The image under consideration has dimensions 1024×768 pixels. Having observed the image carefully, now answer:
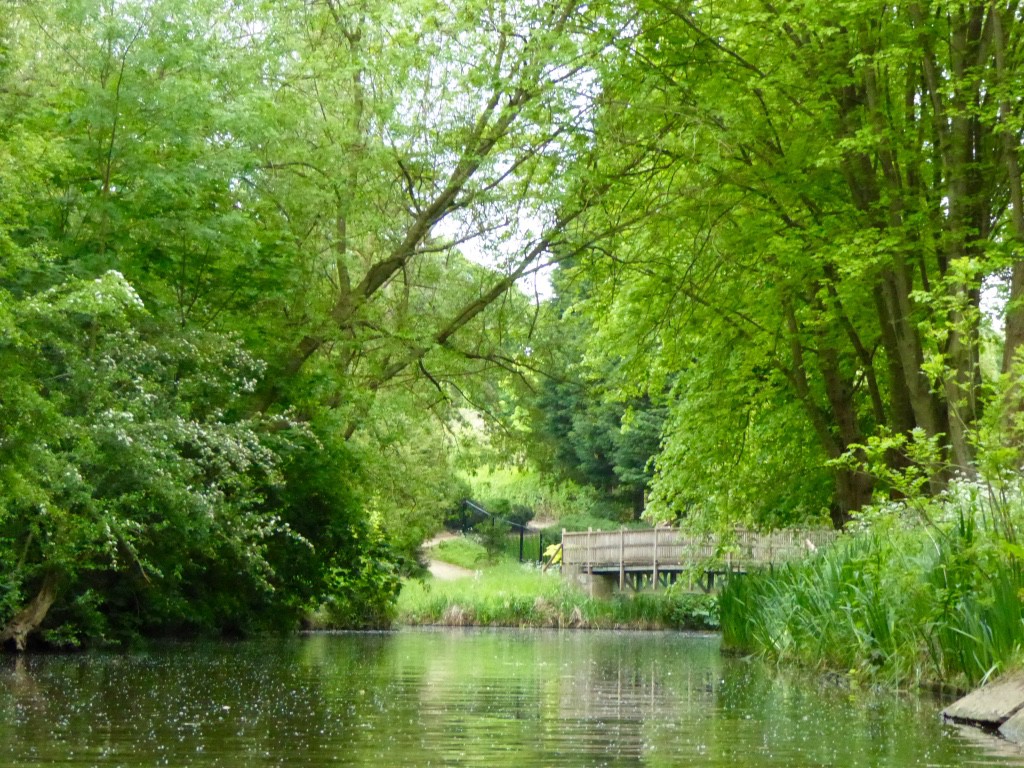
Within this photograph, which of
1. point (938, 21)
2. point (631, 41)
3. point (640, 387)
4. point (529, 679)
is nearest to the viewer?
point (529, 679)

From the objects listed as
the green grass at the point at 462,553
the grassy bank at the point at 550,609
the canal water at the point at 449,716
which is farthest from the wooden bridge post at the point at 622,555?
the canal water at the point at 449,716

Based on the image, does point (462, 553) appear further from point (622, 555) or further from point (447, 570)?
point (622, 555)

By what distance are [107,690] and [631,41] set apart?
9710mm

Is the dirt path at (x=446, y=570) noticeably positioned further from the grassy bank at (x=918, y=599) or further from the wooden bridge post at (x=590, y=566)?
the grassy bank at (x=918, y=599)

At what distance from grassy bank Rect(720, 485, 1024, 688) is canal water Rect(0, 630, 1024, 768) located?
1.35 feet

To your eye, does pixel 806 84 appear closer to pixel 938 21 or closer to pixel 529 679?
pixel 938 21

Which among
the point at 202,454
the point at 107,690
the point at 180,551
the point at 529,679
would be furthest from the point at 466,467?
the point at 107,690

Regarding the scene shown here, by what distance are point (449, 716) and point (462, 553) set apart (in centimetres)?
4006

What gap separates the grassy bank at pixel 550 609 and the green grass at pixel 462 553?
483 inches

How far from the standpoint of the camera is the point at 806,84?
1575 centimetres

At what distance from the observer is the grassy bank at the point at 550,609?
32750 mm

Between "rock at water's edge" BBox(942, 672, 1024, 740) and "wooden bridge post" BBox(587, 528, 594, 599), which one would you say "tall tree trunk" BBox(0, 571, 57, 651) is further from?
"wooden bridge post" BBox(587, 528, 594, 599)

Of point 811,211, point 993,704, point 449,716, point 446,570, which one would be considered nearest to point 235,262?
point 811,211

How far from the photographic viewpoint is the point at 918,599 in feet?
36.0
